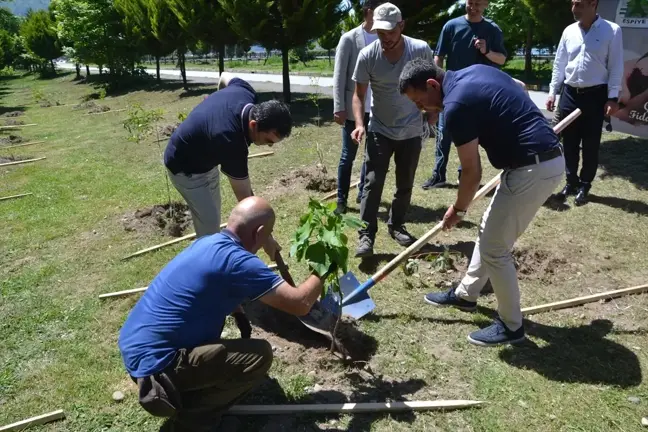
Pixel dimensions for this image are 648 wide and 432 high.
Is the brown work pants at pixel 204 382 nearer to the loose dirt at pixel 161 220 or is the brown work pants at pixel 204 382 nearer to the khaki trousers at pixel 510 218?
the khaki trousers at pixel 510 218

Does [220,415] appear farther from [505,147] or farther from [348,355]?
[505,147]

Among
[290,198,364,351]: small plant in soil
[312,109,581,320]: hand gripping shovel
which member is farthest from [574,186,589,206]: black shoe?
[290,198,364,351]: small plant in soil

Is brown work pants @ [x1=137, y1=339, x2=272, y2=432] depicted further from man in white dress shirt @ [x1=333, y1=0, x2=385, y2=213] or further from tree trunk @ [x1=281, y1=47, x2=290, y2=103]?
tree trunk @ [x1=281, y1=47, x2=290, y2=103]

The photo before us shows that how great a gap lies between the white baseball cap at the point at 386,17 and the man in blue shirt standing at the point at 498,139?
1.17 m

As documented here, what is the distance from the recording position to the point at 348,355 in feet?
10.9

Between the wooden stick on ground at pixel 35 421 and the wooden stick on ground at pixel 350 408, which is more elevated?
the wooden stick on ground at pixel 350 408

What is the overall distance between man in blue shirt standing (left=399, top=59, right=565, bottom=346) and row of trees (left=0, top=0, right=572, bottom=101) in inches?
296

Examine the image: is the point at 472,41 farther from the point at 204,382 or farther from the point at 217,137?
the point at 204,382

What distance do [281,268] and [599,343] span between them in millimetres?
2273

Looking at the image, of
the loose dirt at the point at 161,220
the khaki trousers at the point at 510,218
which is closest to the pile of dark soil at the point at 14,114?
the loose dirt at the point at 161,220

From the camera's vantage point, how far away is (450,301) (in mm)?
3941

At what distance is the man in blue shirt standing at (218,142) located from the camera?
3.14 m

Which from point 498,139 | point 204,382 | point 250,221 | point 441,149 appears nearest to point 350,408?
point 204,382

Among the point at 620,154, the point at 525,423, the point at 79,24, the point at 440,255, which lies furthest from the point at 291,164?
the point at 79,24
